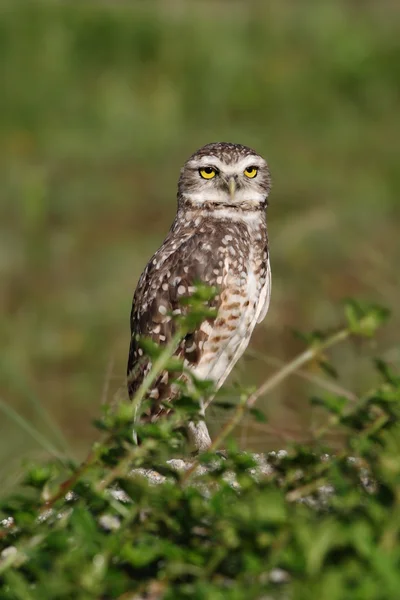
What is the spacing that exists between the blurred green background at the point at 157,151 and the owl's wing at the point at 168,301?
336cm

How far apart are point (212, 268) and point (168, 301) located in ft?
0.64

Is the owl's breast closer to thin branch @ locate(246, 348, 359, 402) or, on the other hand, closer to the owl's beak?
the owl's beak

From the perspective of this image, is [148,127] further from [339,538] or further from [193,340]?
[339,538]

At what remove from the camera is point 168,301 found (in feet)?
15.2

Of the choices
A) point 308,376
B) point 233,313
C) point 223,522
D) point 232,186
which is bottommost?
point 223,522

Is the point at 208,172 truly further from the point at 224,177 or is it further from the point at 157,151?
the point at 157,151

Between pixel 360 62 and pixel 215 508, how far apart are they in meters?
15.1

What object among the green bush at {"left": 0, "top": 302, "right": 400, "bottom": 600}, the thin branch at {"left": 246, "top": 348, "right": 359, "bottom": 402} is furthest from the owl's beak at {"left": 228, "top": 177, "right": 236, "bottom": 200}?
the green bush at {"left": 0, "top": 302, "right": 400, "bottom": 600}

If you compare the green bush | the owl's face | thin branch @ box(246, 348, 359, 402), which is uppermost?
the owl's face

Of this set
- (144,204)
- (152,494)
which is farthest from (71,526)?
(144,204)

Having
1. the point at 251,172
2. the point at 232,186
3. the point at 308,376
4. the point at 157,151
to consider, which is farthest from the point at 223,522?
the point at 157,151

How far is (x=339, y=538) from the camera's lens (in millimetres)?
1977

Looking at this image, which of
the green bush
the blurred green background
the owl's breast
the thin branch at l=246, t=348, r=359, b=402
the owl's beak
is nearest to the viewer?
the green bush

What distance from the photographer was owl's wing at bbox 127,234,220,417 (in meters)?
4.63
